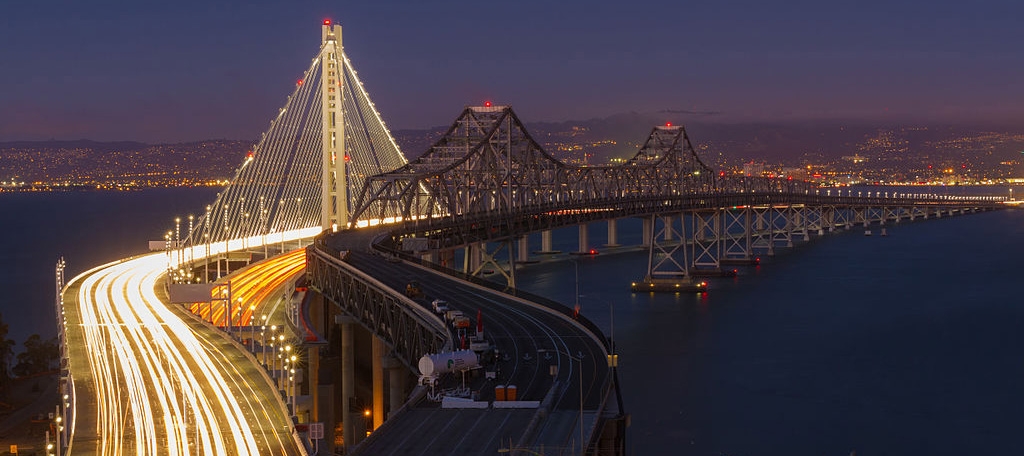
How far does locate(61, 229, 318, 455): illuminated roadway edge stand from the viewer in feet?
112

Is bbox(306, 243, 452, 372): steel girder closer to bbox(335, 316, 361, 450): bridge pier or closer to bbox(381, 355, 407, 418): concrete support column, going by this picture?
bbox(381, 355, 407, 418): concrete support column

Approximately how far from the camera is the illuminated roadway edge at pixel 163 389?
3419 centimetres

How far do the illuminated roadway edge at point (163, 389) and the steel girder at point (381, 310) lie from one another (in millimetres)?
5220

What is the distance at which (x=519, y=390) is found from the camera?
1341 inches

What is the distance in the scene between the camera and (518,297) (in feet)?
172

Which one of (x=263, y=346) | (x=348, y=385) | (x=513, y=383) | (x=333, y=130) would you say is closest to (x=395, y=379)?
(x=263, y=346)

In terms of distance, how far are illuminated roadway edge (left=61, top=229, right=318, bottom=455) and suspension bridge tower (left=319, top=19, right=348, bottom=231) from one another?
28237mm

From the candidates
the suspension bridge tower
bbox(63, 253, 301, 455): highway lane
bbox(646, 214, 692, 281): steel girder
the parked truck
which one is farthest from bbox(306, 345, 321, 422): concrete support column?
bbox(646, 214, 692, 281): steel girder

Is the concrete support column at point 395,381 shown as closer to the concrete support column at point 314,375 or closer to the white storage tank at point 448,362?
the concrete support column at point 314,375

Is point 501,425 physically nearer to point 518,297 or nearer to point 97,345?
point 518,297

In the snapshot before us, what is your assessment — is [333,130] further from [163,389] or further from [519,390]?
[519,390]

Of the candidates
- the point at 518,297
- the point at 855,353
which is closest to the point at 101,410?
the point at 518,297

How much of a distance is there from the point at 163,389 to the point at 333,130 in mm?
53212

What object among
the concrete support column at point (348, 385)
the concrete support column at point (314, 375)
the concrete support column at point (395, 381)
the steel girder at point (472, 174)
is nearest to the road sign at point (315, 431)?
the concrete support column at point (395, 381)
